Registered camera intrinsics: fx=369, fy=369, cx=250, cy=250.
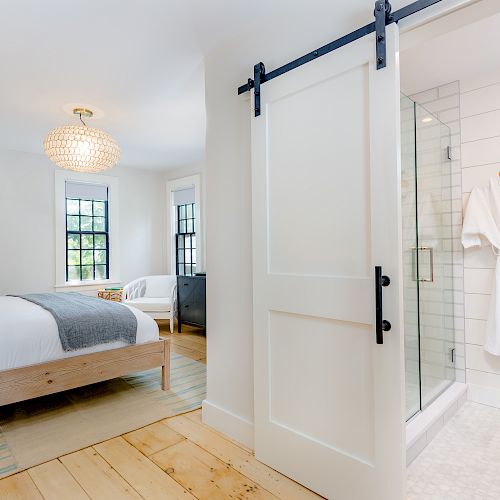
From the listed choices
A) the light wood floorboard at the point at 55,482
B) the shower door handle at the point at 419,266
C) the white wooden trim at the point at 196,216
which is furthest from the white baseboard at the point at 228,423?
the white wooden trim at the point at 196,216

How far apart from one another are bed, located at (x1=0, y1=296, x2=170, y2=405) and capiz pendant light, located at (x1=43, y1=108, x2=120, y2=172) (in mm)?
1281

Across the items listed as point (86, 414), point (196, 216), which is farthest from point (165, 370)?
point (196, 216)

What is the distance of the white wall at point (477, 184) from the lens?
2.70 m

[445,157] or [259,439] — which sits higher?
[445,157]

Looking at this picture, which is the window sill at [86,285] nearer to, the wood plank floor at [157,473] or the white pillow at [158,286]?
the white pillow at [158,286]

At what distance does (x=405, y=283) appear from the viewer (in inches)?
85.8

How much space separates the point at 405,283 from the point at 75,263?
15.9 feet

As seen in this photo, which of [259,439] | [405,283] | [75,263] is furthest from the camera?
[75,263]

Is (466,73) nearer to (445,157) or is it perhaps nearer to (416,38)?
(445,157)

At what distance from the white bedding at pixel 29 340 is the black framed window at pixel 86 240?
2.64m

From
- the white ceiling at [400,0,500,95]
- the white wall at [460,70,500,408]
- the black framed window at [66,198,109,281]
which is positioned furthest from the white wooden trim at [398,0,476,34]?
the black framed window at [66,198,109,281]

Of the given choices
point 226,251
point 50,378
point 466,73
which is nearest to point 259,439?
point 226,251

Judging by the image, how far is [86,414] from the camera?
2645 millimetres

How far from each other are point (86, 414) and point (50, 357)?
1.61 ft
